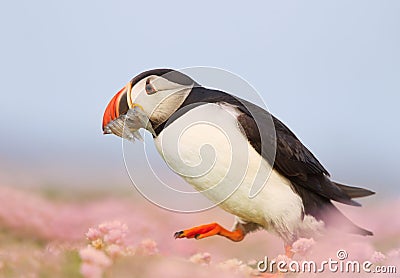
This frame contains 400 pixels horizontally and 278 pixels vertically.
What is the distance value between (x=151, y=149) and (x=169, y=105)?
0.47 feet

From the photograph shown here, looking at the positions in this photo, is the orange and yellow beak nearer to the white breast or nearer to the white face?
the white face

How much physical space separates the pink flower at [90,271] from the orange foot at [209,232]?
1.21 feet

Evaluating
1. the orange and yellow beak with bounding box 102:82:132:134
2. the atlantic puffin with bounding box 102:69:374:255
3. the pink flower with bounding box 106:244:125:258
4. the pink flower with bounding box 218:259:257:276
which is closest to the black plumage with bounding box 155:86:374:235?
the atlantic puffin with bounding box 102:69:374:255

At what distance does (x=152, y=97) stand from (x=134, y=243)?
384 millimetres

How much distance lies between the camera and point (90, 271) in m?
1.52

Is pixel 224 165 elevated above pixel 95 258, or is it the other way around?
pixel 224 165

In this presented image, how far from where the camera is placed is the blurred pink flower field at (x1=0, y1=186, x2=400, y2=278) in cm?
159

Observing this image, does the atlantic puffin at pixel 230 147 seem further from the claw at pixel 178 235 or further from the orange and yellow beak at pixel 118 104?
the claw at pixel 178 235

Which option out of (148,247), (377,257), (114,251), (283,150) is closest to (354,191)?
(377,257)

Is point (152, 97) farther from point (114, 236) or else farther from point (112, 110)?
point (114, 236)

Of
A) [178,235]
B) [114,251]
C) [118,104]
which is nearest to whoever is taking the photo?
[114,251]

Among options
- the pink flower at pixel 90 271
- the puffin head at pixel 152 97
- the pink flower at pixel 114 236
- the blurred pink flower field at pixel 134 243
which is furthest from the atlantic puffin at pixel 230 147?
the pink flower at pixel 90 271

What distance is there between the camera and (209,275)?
164 cm

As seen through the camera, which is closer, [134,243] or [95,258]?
[95,258]
